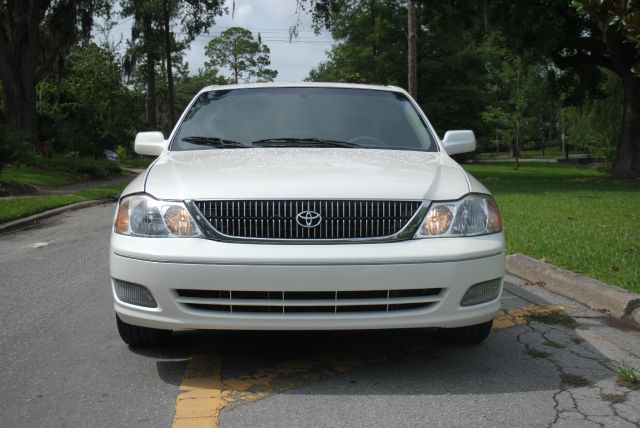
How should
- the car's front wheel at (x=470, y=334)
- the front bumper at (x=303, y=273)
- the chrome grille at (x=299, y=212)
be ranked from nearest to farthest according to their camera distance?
the front bumper at (x=303, y=273), the chrome grille at (x=299, y=212), the car's front wheel at (x=470, y=334)

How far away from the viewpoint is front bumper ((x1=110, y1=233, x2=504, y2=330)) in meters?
3.41

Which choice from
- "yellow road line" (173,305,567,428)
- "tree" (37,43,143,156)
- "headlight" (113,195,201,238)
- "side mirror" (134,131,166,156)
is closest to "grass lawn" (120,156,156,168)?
"tree" (37,43,143,156)

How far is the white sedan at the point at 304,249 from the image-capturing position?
3432mm

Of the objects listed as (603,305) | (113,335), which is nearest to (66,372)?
(113,335)

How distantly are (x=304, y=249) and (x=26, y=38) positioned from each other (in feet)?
78.3

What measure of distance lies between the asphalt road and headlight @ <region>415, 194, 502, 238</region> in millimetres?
761

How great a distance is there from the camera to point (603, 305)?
530 centimetres

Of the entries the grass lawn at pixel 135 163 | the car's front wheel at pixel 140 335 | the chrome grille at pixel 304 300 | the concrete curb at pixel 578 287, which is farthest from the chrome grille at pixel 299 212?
the grass lawn at pixel 135 163

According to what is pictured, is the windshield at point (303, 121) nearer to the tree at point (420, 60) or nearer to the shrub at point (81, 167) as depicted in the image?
the shrub at point (81, 167)

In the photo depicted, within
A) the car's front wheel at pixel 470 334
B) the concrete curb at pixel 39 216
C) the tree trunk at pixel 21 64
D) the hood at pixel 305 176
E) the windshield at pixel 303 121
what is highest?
the tree trunk at pixel 21 64

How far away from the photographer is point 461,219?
3725 mm

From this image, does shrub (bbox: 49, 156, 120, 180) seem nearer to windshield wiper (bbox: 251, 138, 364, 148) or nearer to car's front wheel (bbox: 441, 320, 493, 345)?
windshield wiper (bbox: 251, 138, 364, 148)

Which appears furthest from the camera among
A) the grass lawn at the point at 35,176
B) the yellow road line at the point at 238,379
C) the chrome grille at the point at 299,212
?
the grass lawn at the point at 35,176

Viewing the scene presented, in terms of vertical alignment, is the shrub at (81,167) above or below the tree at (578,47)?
below
